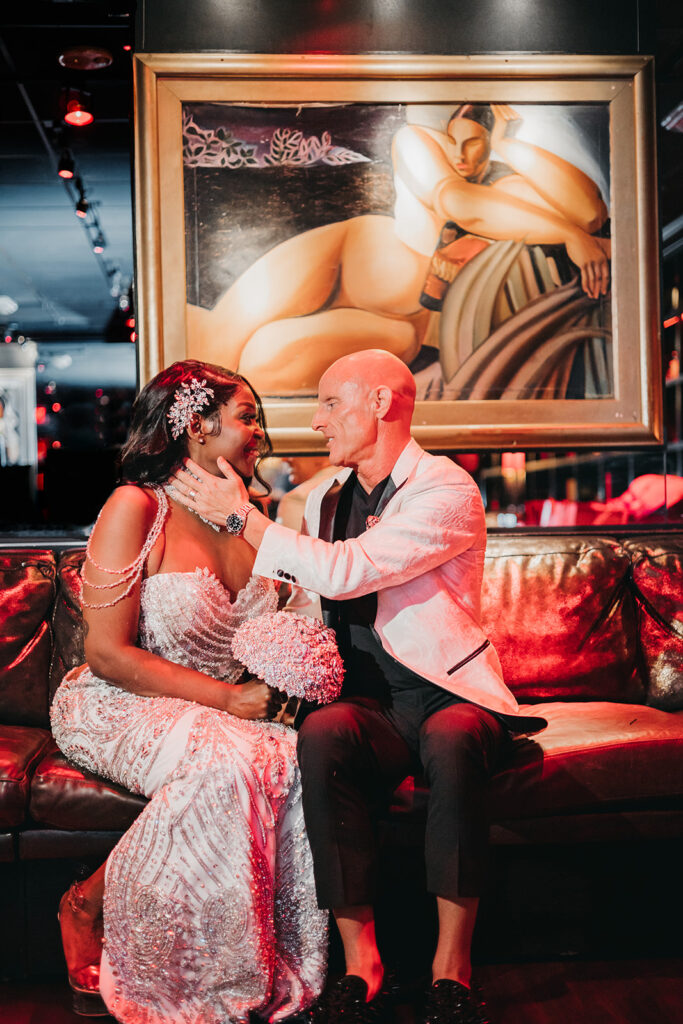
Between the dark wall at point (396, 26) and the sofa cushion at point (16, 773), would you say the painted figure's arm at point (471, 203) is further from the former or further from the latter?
the sofa cushion at point (16, 773)

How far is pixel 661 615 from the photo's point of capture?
3.04m

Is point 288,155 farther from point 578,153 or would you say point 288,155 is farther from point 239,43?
point 578,153

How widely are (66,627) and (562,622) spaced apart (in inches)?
65.9

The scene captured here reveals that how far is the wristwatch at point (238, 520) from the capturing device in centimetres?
232

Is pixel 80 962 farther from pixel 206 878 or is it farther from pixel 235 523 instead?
pixel 235 523

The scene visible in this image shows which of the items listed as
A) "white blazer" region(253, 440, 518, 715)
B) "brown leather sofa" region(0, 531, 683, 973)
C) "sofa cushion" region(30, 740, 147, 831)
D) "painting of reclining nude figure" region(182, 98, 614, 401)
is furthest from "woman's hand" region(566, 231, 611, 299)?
"sofa cushion" region(30, 740, 147, 831)

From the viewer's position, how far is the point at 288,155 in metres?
3.43

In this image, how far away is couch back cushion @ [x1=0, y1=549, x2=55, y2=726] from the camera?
112 inches

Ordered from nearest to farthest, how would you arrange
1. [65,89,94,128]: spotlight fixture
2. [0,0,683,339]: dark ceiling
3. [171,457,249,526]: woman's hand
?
1. [171,457,249,526]: woman's hand
2. [0,0,683,339]: dark ceiling
3. [65,89,94,128]: spotlight fixture

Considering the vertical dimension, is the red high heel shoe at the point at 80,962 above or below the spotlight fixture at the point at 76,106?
below


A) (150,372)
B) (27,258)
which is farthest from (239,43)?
(27,258)

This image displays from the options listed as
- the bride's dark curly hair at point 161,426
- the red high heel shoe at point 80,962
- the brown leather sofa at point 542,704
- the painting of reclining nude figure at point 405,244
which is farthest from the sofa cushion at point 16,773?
the painting of reclining nude figure at point 405,244

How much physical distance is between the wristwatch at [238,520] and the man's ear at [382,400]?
0.48 metres

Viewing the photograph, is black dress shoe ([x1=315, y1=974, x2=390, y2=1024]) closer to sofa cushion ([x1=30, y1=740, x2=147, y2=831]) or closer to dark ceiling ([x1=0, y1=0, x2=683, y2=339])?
sofa cushion ([x1=30, y1=740, x2=147, y2=831])
